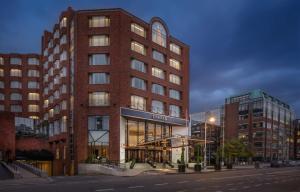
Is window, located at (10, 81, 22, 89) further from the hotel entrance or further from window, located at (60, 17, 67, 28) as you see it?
the hotel entrance

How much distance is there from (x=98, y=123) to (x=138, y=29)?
739 inches

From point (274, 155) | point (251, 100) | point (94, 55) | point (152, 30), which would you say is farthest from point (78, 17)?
point (274, 155)

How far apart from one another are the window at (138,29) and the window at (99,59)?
739 centimetres

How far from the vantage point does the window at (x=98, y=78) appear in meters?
70.7

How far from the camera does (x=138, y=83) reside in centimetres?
7425

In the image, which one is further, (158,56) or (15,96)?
(15,96)

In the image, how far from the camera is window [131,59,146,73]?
73238 millimetres

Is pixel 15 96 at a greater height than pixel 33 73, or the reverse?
pixel 33 73

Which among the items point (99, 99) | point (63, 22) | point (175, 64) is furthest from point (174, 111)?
point (63, 22)

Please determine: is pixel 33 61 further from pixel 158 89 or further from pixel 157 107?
pixel 157 107

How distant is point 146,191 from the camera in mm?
24516

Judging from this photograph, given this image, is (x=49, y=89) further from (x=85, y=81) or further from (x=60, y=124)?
(x=85, y=81)

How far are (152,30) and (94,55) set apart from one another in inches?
535

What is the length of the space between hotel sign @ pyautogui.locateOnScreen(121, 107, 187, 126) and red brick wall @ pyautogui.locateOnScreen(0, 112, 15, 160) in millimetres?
18933
